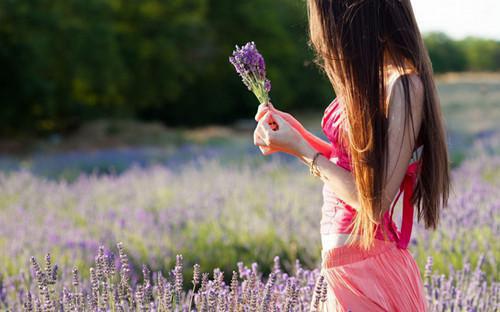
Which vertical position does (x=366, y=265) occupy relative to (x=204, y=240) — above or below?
above

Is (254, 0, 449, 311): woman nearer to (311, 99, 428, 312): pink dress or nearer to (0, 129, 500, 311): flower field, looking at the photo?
(311, 99, 428, 312): pink dress

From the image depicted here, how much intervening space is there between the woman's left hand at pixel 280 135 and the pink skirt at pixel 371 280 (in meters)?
0.37

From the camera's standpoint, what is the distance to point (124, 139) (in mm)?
20406

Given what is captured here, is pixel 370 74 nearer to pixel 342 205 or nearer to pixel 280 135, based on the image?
pixel 280 135

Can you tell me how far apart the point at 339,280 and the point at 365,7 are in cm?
87

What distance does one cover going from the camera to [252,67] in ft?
7.12

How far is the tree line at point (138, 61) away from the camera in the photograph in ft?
61.0

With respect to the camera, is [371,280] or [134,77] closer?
[371,280]

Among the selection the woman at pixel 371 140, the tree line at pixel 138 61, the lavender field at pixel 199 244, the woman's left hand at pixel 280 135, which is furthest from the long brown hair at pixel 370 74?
the tree line at pixel 138 61

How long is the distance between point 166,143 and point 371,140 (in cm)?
1704

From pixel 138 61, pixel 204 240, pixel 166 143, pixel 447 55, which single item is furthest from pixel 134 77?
pixel 447 55

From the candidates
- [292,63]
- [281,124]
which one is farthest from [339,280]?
[292,63]

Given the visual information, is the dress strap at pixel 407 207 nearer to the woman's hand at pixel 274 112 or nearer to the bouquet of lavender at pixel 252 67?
the woman's hand at pixel 274 112

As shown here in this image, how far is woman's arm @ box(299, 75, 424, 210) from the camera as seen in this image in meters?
2.04
